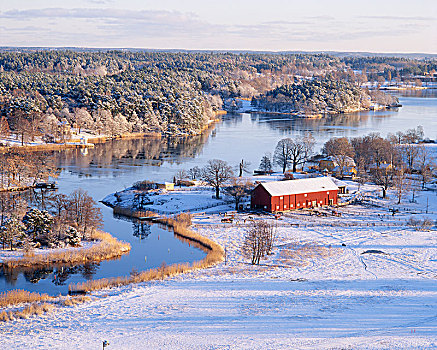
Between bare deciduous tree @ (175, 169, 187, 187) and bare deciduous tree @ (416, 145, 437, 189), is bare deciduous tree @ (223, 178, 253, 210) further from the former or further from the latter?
bare deciduous tree @ (416, 145, 437, 189)

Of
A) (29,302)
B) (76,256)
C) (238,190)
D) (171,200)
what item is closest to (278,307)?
(29,302)

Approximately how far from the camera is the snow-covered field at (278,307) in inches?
582

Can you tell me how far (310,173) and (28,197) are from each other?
711 inches

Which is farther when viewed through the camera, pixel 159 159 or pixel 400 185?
pixel 159 159

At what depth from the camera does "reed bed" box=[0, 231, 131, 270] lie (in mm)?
21219

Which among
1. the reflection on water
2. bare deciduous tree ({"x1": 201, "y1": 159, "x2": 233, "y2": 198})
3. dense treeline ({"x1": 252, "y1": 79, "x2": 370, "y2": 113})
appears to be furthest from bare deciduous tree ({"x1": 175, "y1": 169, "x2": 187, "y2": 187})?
dense treeline ({"x1": 252, "y1": 79, "x2": 370, "y2": 113})

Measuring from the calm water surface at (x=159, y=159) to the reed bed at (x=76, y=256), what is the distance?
572 millimetres

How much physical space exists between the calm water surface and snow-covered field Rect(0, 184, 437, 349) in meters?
2.66

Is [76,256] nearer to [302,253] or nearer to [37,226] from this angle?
[37,226]

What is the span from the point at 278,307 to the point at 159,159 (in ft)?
106

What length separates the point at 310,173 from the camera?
4066cm

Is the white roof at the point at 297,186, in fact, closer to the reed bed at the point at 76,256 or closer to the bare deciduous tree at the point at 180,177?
the bare deciduous tree at the point at 180,177

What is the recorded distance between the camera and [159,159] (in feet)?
159

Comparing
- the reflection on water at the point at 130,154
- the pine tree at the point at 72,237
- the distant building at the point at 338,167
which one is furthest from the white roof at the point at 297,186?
the reflection on water at the point at 130,154
